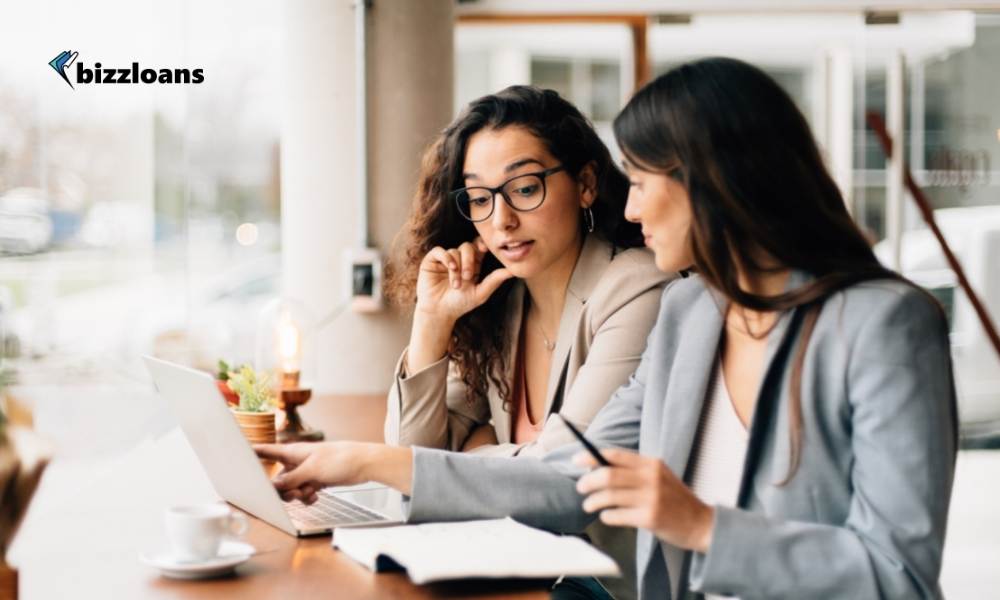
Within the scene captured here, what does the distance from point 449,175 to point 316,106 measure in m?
1.39

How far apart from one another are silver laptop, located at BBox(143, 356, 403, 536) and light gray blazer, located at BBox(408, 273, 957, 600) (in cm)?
14

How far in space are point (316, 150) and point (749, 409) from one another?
7.11ft

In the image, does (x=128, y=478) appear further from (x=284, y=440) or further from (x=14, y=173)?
(x=14, y=173)

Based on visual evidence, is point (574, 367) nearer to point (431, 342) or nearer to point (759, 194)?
point (431, 342)

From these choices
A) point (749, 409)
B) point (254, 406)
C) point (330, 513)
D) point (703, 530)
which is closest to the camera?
point (703, 530)

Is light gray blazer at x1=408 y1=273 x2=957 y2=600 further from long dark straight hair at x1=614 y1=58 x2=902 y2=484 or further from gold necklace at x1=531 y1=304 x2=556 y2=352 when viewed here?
gold necklace at x1=531 y1=304 x2=556 y2=352

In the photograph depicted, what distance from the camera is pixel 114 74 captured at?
12.3 feet

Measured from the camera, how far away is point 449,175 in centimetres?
214

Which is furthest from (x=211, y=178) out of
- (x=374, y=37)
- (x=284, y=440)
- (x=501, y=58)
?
(x=284, y=440)

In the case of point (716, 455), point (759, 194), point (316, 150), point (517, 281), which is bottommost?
point (716, 455)

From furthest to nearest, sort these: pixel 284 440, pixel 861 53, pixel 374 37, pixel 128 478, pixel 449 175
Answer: pixel 861 53 → pixel 374 37 → pixel 284 440 → pixel 449 175 → pixel 128 478

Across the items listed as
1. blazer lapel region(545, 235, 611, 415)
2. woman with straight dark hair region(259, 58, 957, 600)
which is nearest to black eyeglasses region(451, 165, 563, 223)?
blazer lapel region(545, 235, 611, 415)

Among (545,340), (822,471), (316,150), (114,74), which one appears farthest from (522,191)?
(114,74)

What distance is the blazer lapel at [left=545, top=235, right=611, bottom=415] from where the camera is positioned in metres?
1.98
